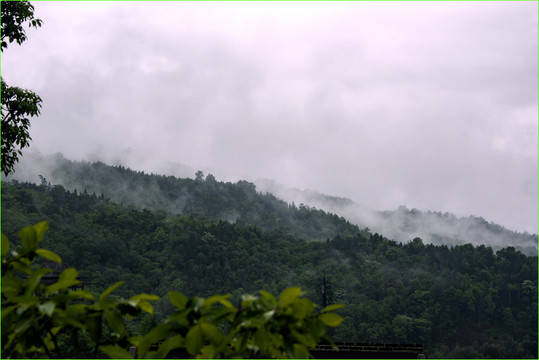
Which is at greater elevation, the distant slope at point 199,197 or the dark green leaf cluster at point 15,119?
the distant slope at point 199,197

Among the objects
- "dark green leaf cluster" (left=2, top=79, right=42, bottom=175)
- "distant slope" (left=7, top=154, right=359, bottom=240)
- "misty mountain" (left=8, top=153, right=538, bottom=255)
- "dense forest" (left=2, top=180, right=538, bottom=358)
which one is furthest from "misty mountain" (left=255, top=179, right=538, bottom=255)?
"dark green leaf cluster" (left=2, top=79, right=42, bottom=175)

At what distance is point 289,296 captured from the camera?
161 cm

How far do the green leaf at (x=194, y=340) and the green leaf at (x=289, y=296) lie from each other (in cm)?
20

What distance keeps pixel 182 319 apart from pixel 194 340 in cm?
6

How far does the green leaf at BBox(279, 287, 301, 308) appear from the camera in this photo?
161 cm

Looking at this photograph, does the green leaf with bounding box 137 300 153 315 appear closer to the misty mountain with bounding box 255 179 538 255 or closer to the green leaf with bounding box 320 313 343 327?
the green leaf with bounding box 320 313 343 327

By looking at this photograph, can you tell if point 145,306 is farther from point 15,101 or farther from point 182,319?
point 15,101

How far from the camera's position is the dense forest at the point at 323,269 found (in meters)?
84.1

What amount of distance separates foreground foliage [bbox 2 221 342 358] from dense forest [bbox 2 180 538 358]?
76.1m

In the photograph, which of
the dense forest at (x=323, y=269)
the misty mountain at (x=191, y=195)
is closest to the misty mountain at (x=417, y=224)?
the misty mountain at (x=191, y=195)

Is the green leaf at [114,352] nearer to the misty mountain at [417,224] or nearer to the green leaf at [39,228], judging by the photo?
the green leaf at [39,228]

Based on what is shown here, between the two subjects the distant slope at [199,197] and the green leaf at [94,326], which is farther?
the distant slope at [199,197]

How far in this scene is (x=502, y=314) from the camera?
91438mm

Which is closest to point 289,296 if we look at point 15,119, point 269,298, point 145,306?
point 269,298
